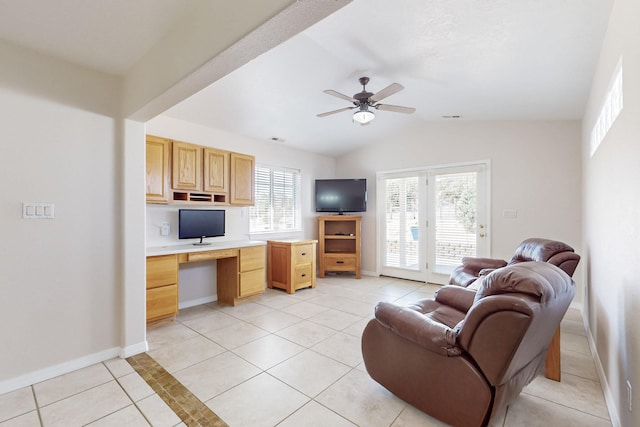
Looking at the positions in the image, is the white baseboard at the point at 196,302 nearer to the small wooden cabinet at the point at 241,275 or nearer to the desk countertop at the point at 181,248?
the small wooden cabinet at the point at 241,275

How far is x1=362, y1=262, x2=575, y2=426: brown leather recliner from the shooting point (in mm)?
1376

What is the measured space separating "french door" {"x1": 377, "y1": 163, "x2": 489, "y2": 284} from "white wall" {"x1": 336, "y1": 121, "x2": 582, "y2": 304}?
0.62ft

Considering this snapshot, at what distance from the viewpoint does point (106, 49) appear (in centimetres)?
218

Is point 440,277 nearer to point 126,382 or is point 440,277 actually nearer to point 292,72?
point 292,72

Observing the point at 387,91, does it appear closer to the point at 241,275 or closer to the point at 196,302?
the point at 241,275

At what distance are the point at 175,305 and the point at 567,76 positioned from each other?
15.4 feet

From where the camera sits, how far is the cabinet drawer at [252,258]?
3.92 metres

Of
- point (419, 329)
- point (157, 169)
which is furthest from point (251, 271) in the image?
point (419, 329)

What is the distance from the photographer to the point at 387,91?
2857 mm

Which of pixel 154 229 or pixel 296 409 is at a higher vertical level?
pixel 154 229

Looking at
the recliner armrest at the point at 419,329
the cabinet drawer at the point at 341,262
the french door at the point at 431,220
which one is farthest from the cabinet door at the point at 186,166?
the french door at the point at 431,220

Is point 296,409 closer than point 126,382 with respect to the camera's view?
Yes

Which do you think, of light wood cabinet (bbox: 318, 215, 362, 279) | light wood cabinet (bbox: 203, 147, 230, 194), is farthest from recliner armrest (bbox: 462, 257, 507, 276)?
light wood cabinet (bbox: 203, 147, 230, 194)

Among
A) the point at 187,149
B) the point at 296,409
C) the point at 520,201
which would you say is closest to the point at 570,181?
the point at 520,201
